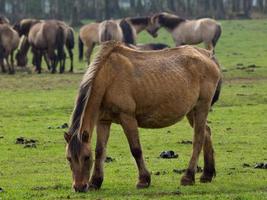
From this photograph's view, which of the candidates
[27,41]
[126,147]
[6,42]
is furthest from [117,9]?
[126,147]

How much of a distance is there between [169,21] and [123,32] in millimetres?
2939

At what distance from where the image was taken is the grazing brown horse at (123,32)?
34978mm

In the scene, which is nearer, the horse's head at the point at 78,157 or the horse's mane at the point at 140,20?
the horse's head at the point at 78,157

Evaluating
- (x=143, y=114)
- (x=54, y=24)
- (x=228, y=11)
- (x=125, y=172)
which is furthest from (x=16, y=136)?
(x=228, y=11)

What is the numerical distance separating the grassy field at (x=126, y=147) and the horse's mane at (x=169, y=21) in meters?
8.29

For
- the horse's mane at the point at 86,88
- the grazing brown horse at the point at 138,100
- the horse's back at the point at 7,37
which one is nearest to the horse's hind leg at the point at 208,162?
the grazing brown horse at the point at 138,100

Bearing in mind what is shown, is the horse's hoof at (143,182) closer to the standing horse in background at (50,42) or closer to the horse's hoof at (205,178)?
the horse's hoof at (205,178)

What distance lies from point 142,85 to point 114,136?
5313 mm

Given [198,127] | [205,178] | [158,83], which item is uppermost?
[158,83]

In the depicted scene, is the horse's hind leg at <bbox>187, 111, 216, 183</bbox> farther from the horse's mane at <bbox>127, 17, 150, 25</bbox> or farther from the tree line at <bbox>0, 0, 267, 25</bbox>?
the tree line at <bbox>0, 0, 267, 25</bbox>

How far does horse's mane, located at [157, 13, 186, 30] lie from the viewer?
36500mm

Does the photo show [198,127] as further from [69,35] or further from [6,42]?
[69,35]

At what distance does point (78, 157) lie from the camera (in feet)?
33.3

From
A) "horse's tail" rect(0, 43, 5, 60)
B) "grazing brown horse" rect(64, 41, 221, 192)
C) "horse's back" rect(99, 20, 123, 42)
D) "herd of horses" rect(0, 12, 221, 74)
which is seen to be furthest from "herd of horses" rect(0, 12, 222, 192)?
"horse's back" rect(99, 20, 123, 42)
